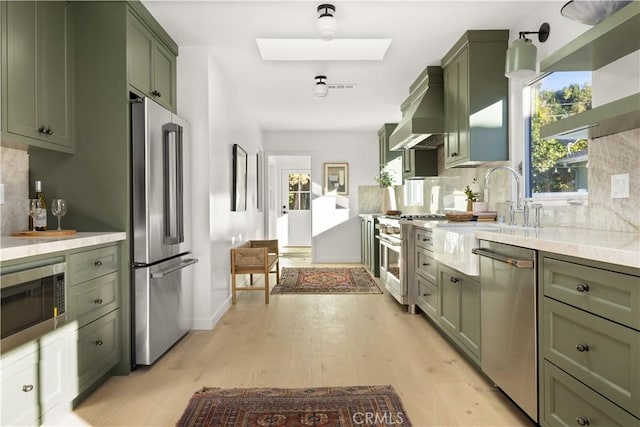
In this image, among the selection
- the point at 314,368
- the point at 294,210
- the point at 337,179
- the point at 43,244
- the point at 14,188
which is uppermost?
the point at 337,179

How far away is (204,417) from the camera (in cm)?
206

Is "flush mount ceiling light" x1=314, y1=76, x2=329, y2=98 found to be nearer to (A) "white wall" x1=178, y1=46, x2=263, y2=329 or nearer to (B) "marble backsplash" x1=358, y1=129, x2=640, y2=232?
(A) "white wall" x1=178, y1=46, x2=263, y2=329

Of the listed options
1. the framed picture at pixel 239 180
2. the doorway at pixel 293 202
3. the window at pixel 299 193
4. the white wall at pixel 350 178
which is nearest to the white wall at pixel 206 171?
the framed picture at pixel 239 180

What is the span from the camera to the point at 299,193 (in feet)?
35.8

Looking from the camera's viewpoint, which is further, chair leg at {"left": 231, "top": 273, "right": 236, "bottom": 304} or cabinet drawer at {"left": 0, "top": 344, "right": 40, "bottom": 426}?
chair leg at {"left": 231, "top": 273, "right": 236, "bottom": 304}

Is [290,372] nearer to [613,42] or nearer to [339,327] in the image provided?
[339,327]

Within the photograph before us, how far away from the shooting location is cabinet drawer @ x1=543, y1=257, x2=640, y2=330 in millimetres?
1291

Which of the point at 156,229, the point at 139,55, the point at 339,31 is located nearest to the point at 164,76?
the point at 139,55

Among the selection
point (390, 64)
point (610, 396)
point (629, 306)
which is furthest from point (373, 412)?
point (390, 64)

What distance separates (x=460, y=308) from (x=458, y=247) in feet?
1.54

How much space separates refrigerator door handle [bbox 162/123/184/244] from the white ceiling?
822 mm

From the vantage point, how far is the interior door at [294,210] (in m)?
10.8

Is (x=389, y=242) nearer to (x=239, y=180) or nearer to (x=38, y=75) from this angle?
(x=239, y=180)

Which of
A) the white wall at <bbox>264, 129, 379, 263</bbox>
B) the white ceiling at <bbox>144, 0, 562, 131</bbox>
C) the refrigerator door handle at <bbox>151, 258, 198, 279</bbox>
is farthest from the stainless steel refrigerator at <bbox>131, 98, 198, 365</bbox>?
the white wall at <bbox>264, 129, 379, 263</bbox>
